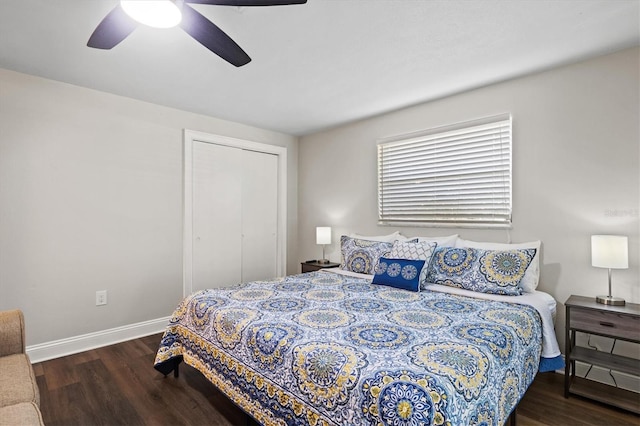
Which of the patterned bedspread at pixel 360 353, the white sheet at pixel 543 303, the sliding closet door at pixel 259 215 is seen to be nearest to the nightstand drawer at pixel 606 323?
the white sheet at pixel 543 303

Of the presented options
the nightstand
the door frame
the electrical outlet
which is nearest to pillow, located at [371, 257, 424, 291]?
the nightstand

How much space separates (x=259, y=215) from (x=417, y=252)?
2379mm

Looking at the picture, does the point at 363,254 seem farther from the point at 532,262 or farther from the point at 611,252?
the point at 611,252

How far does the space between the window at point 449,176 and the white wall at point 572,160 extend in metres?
0.09

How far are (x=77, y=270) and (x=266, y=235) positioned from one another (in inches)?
85.5

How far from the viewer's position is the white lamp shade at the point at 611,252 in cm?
215

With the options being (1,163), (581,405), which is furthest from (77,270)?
(581,405)

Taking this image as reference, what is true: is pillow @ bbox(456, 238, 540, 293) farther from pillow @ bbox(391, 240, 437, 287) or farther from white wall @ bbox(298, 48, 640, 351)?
pillow @ bbox(391, 240, 437, 287)

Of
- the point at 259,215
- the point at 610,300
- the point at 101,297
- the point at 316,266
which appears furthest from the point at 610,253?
the point at 101,297

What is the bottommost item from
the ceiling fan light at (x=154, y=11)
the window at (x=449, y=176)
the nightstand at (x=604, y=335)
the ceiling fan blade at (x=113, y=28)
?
the nightstand at (x=604, y=335)

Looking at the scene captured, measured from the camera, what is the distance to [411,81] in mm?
2904

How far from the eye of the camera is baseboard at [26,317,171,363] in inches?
111

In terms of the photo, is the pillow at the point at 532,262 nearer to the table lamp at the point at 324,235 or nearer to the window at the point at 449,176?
the window at the point at 449,176

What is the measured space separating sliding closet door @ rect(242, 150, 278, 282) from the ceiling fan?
2.43 metres
